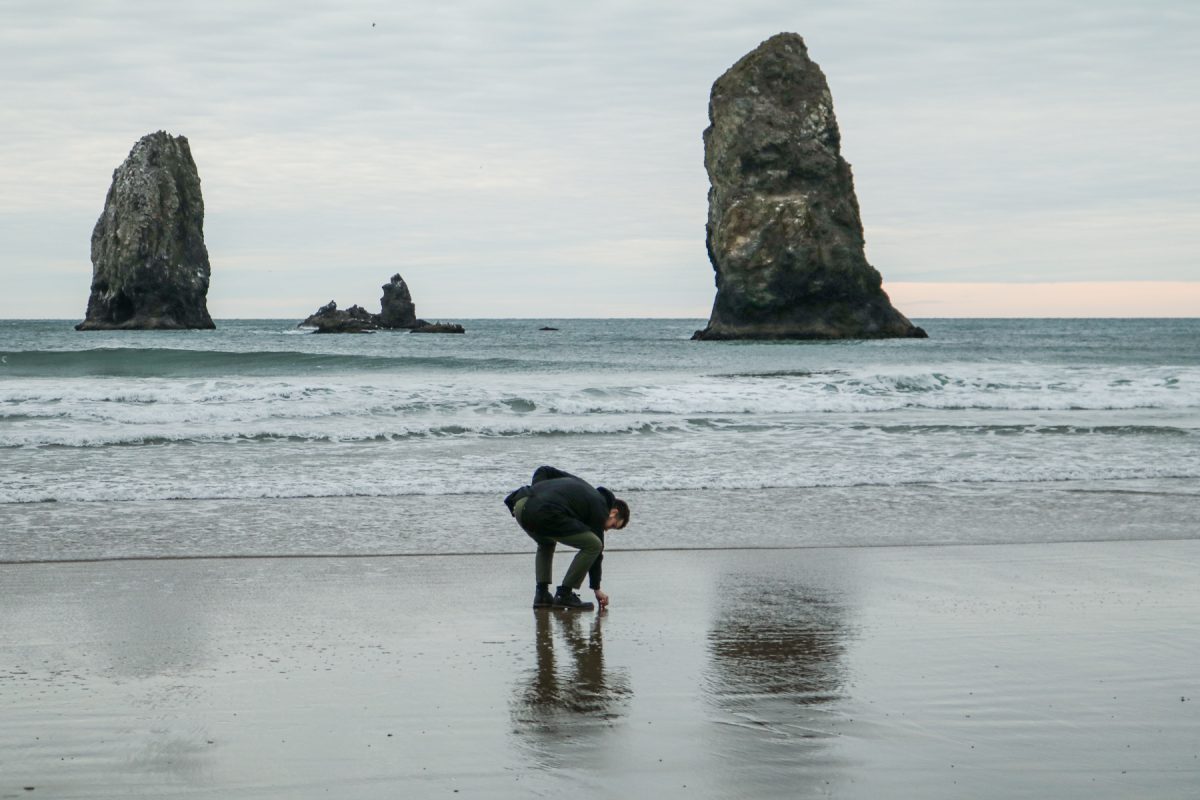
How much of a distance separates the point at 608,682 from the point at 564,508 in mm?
1607

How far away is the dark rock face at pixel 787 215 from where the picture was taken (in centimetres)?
6250

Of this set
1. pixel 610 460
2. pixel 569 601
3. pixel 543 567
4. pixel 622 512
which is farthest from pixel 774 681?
A: pixel 610 460

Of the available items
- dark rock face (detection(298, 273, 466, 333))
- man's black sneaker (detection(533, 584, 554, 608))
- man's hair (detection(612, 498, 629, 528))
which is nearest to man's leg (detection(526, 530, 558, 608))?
man's black sneaker (detection(533, 584, 554, 608))

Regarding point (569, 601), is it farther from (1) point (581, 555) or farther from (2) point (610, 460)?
(2) point (610, 460)

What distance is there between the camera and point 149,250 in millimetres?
91250

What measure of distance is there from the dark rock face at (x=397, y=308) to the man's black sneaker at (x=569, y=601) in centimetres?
8172

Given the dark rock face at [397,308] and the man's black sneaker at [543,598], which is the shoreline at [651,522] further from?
the dark rock face at [397,308]

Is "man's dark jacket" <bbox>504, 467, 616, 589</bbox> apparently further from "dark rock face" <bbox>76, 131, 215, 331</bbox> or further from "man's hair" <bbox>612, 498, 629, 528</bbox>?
"dark rock face" <bbox>76, 131, 215, 331</bbox>

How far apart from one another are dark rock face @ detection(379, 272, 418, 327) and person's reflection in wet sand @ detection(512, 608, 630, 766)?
8236 centimetres

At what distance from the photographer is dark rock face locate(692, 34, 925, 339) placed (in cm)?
6250

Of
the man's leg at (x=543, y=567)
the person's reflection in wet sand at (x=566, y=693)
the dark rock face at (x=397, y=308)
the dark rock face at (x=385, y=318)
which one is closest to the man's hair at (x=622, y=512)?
the man's leg at (x=543, y=567)

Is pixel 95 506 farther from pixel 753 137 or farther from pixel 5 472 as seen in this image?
pixel 753 137

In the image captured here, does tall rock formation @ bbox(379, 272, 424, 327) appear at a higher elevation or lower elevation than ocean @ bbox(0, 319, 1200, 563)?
higher

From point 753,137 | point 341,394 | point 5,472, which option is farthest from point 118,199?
point 5,472
